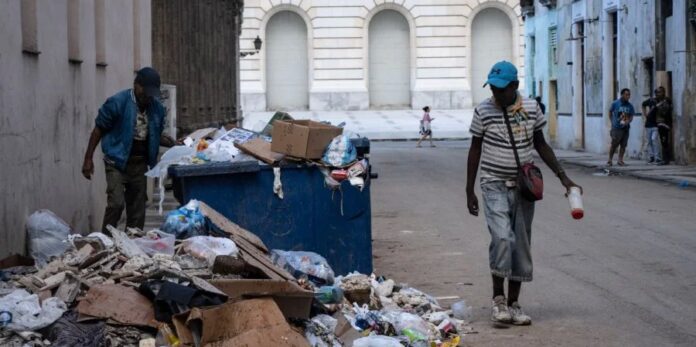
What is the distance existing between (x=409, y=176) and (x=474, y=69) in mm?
35390

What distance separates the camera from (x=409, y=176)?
26.7 meters

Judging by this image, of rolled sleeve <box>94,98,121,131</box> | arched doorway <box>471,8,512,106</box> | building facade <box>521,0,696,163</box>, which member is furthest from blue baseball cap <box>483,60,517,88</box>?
arched doorway <box>471,8,512,106</box>

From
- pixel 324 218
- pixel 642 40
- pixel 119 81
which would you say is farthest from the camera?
pixel 642 40

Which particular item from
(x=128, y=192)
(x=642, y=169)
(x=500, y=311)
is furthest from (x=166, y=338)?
(x=642, y=169)

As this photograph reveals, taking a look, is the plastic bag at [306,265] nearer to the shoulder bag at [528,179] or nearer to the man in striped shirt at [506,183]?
the man in striped shirt at [506,183]

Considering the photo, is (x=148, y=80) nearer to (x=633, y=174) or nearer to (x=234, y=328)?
(x=234, y=328)

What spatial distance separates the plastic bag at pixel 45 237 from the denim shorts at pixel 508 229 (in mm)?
3013

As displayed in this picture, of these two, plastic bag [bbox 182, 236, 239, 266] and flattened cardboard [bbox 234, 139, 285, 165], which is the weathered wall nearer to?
flattened cardboard [bbox 234, 139, 285, 165]

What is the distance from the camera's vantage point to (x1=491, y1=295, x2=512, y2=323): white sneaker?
9.45 m

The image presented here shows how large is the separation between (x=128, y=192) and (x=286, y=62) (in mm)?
49531

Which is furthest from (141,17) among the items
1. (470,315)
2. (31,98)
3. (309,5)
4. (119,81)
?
(309,5)

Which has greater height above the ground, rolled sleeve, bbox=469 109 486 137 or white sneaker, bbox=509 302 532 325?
rolled sleeve, bbox=469 109 486 137

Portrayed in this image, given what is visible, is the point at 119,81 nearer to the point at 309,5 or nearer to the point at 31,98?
the point at 31,98

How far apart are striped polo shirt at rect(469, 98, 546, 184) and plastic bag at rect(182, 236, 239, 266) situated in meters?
1.82
